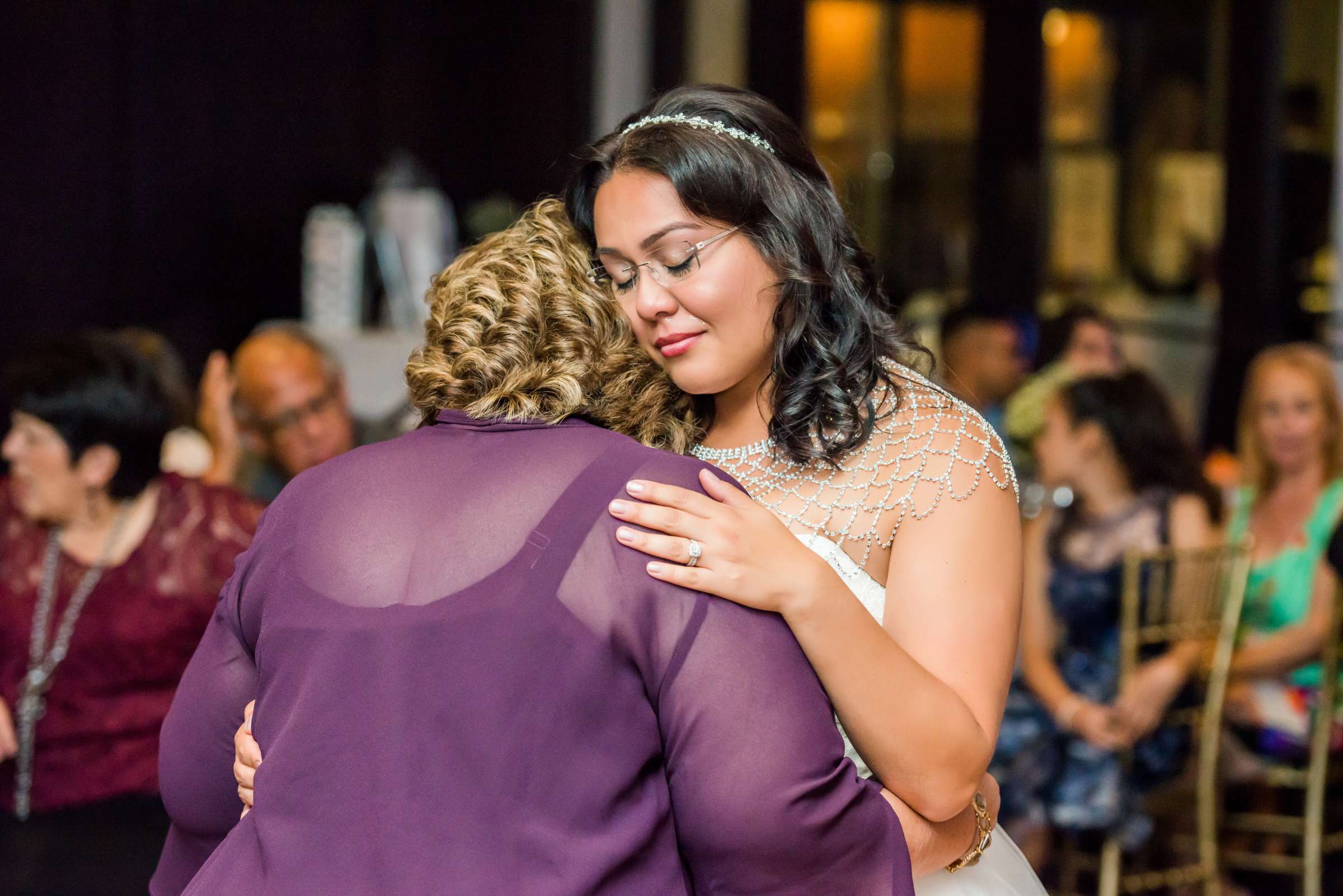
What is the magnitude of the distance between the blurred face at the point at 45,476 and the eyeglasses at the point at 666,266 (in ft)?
5.16

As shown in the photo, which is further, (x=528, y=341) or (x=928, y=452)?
(x=928, y=452)

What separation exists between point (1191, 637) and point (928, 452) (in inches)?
91.8

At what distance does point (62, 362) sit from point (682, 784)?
1.99m

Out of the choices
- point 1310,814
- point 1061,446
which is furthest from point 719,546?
point 1310,814

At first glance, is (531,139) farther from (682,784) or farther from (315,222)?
(682,784)

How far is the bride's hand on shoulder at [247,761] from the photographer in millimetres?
1604

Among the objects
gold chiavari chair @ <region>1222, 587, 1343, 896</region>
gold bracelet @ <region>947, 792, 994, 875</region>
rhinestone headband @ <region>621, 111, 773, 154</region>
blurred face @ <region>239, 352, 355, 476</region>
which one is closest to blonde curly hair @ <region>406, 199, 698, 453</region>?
rhinestone headband @ <region>621, 111, 773, 154</region>

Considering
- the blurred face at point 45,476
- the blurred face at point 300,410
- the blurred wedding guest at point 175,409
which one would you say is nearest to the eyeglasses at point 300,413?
the blurred face at point 300,410

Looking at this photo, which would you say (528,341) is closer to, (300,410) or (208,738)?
(208,738)

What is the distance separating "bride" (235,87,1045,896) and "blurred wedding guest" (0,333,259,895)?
1220mm

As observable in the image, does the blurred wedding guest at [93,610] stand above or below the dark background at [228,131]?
below

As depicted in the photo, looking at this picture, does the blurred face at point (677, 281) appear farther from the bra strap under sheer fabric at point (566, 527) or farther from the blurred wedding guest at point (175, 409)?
the blurred wedding guest at point (175, 409)

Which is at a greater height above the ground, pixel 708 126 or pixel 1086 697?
pixel 708 126

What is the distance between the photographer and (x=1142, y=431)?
392 cm
